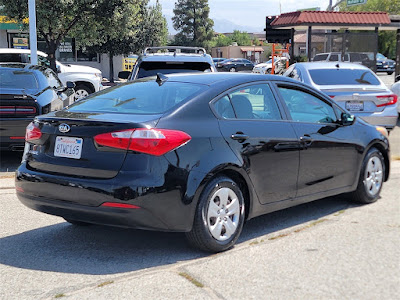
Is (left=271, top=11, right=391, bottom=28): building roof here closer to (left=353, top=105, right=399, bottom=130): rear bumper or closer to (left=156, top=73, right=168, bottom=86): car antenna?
(left=353, top=105, right=399, bottom=130): rear bumper

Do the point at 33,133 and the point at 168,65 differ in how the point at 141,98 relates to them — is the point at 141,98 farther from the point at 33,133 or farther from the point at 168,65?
the point at 168,65

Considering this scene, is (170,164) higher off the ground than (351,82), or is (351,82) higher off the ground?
(351,82)

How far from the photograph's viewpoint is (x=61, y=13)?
20453 mm

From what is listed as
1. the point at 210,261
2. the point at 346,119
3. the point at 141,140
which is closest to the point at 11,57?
the point at 346,119

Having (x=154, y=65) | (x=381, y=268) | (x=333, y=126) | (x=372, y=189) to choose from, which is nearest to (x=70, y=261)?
(x=381, y=268)

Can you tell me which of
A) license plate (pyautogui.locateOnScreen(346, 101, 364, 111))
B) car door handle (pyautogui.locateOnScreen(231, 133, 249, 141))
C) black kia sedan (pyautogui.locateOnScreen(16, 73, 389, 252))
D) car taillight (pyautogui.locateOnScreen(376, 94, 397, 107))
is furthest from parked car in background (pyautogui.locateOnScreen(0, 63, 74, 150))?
car taillight (pyautogui.locateOnScreen(376, 94, 397, 107))

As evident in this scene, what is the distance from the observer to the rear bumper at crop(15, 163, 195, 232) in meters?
4.22

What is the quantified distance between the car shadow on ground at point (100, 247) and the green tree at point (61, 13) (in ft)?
50.2

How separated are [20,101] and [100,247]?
4.23 m

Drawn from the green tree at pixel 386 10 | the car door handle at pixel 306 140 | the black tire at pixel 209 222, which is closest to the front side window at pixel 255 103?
the car door handle at pixel 306 140

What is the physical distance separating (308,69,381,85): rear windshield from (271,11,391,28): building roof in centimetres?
1148

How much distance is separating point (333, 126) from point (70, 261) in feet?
10.3

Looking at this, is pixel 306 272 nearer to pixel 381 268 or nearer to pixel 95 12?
pixel 381 268

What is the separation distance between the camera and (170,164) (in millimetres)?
4285
